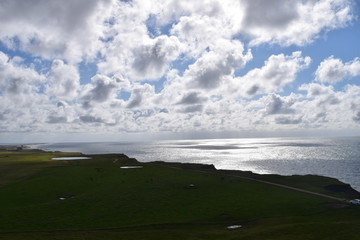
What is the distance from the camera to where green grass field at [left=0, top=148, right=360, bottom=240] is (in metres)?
51.2

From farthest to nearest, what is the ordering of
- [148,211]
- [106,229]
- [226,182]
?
[226,182] → [148,211] → [106,229]

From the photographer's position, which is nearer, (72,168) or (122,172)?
(122,172)

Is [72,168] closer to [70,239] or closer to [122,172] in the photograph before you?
[122,172]

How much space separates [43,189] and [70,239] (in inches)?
1615

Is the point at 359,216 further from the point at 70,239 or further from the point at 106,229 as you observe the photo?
the point at 70,239

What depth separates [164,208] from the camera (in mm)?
67688

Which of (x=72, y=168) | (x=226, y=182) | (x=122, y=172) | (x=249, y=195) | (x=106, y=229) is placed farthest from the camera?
(x=72, y=168)

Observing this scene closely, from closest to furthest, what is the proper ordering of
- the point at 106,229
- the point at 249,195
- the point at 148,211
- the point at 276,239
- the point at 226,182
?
the point at 276,239 < the point at 106,229 < the point at 148,211 < the point at 249,195 < the point at 226,182

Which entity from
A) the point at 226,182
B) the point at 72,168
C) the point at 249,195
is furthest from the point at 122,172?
the point at 249,195

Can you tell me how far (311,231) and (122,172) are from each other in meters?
69.8

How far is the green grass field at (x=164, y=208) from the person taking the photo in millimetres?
51219

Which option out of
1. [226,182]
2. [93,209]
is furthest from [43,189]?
[226,182]

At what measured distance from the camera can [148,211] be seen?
6550 centimetres

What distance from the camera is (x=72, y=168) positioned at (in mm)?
111500
